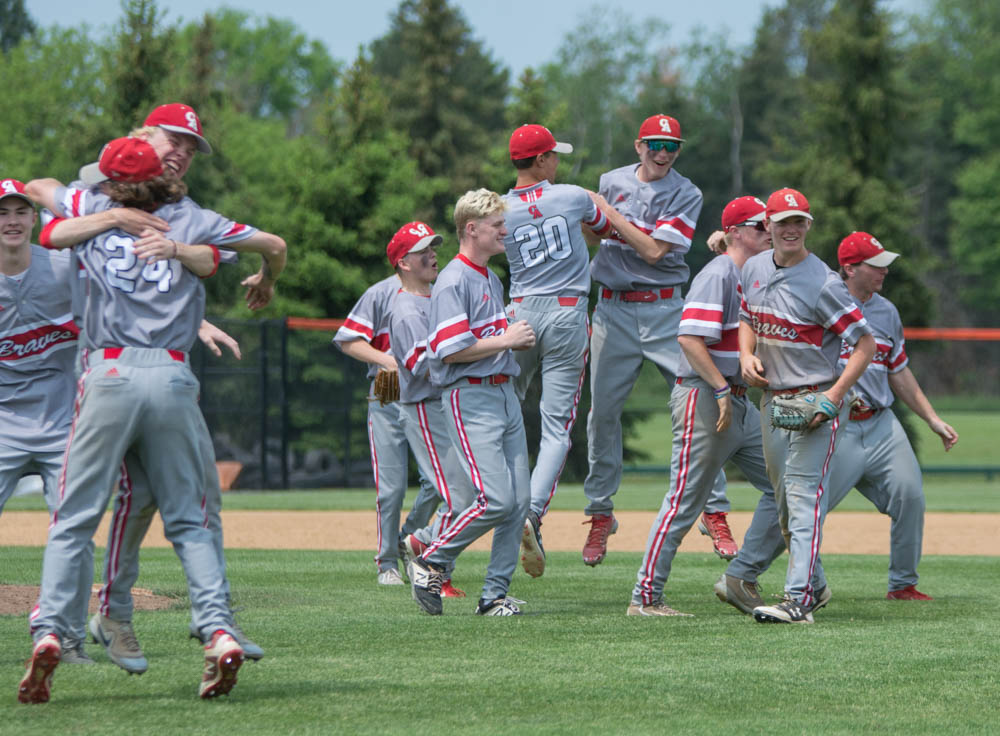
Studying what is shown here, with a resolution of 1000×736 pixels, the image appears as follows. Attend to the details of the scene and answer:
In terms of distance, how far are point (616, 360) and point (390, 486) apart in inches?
64.6

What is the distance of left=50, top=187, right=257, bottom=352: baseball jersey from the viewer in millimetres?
4734

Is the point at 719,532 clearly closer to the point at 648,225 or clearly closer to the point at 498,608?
the point at 648,225

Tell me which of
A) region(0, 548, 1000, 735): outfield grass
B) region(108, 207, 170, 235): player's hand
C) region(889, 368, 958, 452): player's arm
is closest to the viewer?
region(0, 548, 1000, 735): outfield grass

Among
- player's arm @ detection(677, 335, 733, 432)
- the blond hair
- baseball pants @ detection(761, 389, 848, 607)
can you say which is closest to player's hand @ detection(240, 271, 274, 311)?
the blond hair

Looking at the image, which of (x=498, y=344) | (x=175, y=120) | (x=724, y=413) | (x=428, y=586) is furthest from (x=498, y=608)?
(x=175, y=120)

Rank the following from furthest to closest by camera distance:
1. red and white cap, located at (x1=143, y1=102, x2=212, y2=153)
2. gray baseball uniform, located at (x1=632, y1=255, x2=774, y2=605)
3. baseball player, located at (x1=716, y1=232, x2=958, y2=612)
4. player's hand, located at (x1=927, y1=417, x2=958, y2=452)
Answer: player's hand, located at (x1=927, y1=417, x2=958, y2=452)
baseball player, located at (x1=716, y1=232, x2=958, y2=612)
gray baseball uniform, located at (x1=632, y1=255, x2=774, y2=605)
red and white cap, located at (x1=143, y1=102, x2=212, y2=153)

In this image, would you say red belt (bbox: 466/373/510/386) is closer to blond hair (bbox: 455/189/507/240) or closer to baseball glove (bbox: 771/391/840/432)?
blond hair (bbox: 455/189/507/240)

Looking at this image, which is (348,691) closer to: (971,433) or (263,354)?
(263,354)

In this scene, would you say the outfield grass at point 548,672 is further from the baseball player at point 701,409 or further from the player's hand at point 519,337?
the player's hand at point 519,337

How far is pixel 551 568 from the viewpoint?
10062 mm

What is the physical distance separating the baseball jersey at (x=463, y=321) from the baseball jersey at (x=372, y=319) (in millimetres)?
1985

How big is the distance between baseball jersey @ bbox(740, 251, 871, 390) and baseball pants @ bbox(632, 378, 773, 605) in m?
0.34

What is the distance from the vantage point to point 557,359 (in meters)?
8.32

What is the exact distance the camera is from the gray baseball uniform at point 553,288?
8.20 meters
